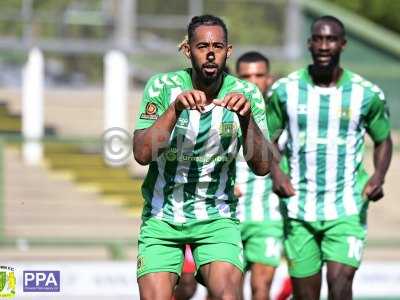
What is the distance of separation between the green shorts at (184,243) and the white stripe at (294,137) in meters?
1.66

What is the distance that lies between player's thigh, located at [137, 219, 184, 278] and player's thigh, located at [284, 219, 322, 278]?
172 cm

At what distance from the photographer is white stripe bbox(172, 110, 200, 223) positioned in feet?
21.8

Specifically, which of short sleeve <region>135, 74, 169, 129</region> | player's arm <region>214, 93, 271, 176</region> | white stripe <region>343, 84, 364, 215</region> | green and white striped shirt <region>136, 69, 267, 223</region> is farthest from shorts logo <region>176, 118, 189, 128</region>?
white stripe <region>343, 84, 364, 215</region>

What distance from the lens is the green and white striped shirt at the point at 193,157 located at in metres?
6.65

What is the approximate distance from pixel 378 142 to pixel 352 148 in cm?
27

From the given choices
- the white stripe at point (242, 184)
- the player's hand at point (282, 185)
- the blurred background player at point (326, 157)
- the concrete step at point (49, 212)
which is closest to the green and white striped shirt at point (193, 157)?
the player's hand at point (282, 185)

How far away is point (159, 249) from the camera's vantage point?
670 cm

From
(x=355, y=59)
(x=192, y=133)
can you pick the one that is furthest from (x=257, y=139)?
(x=355, y=59)

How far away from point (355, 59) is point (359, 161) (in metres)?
12.2

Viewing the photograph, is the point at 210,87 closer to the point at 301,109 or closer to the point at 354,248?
the point at 301,109

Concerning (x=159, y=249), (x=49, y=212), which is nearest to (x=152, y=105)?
(x=159, y=249)

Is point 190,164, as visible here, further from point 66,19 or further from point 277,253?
point 66,19

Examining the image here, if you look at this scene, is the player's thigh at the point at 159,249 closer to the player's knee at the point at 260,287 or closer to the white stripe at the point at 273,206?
the player's knee at the point at 260,287

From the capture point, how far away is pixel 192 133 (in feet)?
21.9
